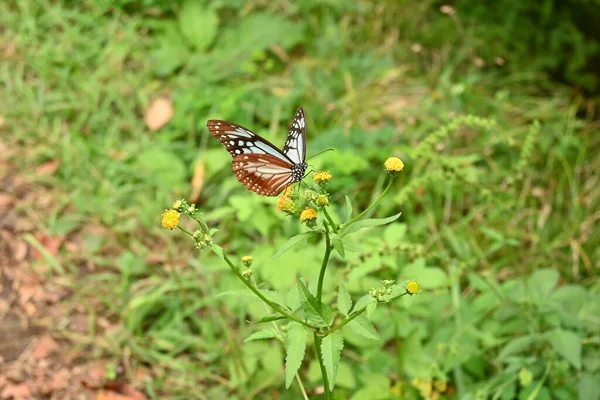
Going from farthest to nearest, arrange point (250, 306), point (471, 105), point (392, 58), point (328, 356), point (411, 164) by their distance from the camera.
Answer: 1. point (392, 58)
2. point (471, 105)
3. point (411, 164)
4. point (250, 306)
5. point (328, 356)

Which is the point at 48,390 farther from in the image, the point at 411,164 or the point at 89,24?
the point at 89,24

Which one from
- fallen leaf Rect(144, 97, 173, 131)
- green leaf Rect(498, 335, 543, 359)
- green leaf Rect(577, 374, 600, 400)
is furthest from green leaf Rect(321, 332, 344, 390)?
fallen leaf Rect(144, 97, 173, 131)

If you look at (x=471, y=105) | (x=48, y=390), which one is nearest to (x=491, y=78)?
Answer: (x=471, y=105)

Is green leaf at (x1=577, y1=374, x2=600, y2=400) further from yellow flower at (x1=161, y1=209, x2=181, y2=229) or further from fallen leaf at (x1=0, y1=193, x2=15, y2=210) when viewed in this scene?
fallen leaf at (x1=0, y1=193, x2=15, y2=210)

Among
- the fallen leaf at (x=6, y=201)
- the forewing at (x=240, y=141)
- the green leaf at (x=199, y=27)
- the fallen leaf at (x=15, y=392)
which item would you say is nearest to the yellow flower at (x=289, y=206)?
the forewing at (x=240, y=141)

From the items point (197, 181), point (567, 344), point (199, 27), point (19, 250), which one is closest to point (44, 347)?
point (19, 250)

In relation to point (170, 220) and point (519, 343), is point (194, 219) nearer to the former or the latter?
point (170, 220)
